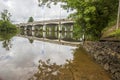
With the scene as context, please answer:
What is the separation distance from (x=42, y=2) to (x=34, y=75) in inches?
592

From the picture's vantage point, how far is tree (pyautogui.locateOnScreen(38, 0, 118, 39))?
1830 cm

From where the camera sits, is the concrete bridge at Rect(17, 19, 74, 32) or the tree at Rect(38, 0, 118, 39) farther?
the concrete bridge at Rect(17, 19, 74, 32)

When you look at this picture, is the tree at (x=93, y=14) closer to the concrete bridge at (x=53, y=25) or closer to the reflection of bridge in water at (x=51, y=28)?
the reflection of bridge in water at (x=51, y=28)

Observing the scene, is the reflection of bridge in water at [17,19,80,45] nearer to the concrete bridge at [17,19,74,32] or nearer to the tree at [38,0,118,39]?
the concrete bridge at [17,19,74,32]

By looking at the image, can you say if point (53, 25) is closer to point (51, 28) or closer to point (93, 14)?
point (51, 28)

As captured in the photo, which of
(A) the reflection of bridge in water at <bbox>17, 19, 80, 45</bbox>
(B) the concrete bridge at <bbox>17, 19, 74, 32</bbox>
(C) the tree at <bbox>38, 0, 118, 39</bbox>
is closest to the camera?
(C) the tree at <bbox>38, 0, 118, 39</bbox>

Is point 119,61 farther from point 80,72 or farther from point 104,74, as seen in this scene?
point 80,72

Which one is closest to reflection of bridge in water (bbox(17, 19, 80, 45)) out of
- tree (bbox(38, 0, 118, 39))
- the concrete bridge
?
the concrete bridge

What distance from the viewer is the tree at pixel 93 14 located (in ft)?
60.0

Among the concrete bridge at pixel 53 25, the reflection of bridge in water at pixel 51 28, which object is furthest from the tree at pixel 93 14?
the concrete bridge at pixel 53 25

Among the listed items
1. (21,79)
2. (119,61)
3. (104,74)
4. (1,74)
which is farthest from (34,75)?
(119,61)

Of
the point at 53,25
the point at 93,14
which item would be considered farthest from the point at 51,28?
the point at 93,14

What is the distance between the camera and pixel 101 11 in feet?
61.5

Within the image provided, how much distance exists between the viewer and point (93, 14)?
18453mm
